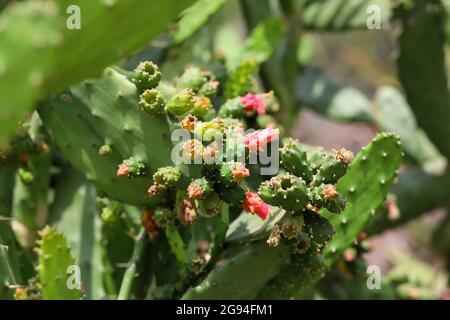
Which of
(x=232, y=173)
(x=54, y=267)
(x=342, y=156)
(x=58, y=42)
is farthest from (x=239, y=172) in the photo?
(x=58, y=42)

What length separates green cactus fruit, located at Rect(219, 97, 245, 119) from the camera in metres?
1.92

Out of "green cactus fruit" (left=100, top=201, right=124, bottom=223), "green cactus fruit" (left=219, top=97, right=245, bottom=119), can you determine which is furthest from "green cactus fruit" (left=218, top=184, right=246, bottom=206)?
"green cactus fruit" (left=100, top=201, right=124, bottom=223)

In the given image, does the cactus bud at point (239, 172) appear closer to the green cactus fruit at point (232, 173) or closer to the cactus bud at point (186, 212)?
the green cactus fruit at point (232, 173)

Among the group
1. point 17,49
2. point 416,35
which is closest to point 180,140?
point 17,49

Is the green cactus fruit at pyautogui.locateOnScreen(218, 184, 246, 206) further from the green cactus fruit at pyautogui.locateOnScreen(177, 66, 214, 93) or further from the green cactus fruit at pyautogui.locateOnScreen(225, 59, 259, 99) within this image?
the green cactus fruit at pyautogui.locateOnScreen(225, 59, 259, 99)

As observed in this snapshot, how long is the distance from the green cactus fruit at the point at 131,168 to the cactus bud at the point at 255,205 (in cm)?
25

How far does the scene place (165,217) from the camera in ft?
5.84

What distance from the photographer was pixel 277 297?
6.05 feet

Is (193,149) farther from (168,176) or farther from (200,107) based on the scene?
(200,107)

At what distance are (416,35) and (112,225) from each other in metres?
1.40

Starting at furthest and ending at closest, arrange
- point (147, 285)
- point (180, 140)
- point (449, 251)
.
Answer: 1. point (449, 251)
2. point (147, 285)
3. point (180, 140)

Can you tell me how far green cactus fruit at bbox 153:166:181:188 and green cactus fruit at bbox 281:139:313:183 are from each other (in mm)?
227

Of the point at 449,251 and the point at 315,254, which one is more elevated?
the point at 315,254
